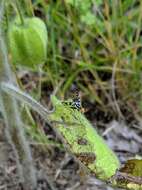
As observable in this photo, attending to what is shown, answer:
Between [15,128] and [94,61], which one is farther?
[94,61]

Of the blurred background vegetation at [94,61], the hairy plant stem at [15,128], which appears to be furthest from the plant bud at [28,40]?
the blurred background vegetation at [94,61]

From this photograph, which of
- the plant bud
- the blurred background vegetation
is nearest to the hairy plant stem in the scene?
the plant bud

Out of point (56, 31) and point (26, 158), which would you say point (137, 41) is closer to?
point (56, 31)

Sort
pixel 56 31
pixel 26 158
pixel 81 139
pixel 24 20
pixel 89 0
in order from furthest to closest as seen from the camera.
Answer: pixel 56 31
pixel 89 0
pixel 26 158
pixel 24 20
pixel 81 139

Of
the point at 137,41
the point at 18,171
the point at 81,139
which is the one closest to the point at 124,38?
the point at 137,41

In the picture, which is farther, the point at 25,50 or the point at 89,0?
the point at 89,0

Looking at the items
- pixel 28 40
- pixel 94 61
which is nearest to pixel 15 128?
pixel 28 40

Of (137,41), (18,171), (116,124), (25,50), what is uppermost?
(137,41)

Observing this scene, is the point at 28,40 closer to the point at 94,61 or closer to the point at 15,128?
the point at 15,128
